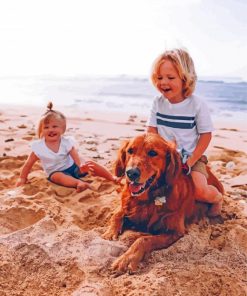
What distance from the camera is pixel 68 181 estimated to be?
388 cm

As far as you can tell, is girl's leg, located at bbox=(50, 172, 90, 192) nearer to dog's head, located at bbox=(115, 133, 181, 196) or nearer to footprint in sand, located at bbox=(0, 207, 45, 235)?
footprint in sand, located at bbox=(0, 207, 45, 235)

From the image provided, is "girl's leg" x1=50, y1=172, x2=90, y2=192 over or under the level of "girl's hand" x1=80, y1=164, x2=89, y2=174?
under

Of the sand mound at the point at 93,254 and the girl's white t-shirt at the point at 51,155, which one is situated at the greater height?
the girl's white t-shirt at the point at 51,155

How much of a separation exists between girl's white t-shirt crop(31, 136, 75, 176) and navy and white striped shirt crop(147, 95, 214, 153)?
116cm

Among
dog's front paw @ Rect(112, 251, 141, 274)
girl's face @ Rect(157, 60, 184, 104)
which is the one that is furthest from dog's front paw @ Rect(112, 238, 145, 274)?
girl's face @ Rect(157, 60, 184, 104)

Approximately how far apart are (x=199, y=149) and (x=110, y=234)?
90cm

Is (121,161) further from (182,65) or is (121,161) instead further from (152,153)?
(182,65)

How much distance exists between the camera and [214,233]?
300 centimetres

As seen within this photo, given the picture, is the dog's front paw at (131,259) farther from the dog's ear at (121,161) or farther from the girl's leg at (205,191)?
the girl's leg at (205,191)

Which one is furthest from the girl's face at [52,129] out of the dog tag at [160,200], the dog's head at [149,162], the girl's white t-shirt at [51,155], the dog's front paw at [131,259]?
the dog's front paw at [131,259]

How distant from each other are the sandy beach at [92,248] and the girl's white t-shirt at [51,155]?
0.43 feet

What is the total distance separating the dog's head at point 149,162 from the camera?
2.67m

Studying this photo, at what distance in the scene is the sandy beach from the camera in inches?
90.9

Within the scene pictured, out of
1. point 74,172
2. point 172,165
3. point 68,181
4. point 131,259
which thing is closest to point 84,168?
point 74,172
